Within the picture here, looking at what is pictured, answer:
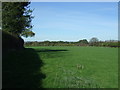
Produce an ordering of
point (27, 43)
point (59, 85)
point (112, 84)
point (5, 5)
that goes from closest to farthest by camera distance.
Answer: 1. point (59, 85)
2. point (112, 84)
3. point (5, 5)
4. point (27, 43)

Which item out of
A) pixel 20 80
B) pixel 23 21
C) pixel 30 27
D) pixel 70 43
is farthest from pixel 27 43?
pixel 20 80

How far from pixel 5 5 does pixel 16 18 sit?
262 centimetres

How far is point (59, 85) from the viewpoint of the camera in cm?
693

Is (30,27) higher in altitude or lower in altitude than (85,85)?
higher

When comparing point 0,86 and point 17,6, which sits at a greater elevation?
point 17,6

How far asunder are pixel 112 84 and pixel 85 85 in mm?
1129

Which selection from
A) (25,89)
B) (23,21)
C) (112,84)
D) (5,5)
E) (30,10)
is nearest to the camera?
(25,89)

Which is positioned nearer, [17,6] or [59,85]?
[59,85]

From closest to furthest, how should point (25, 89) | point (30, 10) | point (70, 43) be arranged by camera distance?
point (25, 89) < point (30, 10) < point (70, 43)

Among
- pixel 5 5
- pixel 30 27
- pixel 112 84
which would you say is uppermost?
pixel 5 5

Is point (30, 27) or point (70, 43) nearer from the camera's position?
point (30, 27)

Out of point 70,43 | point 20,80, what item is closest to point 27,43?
point 70,43

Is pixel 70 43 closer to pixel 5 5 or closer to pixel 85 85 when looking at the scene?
pixel 5 5

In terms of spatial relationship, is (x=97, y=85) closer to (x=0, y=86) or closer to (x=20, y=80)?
(x=20, y=80)
